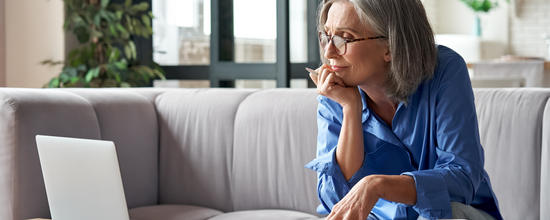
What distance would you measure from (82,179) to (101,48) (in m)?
2.63

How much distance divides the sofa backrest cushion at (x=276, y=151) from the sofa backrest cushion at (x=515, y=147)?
60 centimetres

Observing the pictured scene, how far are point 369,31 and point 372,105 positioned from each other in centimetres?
22

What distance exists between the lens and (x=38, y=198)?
1666 mm

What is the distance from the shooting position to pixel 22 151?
162 centimetres

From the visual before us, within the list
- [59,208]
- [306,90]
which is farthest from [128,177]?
[59,208]

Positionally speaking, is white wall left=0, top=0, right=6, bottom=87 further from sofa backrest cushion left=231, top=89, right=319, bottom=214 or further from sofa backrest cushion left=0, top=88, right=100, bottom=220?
sofa backrest cushion left=231, top=89, right=319, bottom=214

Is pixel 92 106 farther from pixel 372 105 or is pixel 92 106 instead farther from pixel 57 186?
pixel 372 105

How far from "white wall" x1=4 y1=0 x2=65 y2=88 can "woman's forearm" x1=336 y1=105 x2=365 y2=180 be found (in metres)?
2.65

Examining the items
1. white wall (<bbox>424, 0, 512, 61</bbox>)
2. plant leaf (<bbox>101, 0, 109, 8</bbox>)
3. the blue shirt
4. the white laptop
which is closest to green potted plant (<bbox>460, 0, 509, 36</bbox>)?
white wall (<bbox>424, 0, 512, 61</bbox>)

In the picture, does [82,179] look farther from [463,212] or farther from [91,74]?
[91,74]

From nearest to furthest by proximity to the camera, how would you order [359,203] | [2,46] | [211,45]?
[359,203], [2,46], [211,45]

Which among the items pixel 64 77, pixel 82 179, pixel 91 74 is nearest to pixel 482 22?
pixel 91 74

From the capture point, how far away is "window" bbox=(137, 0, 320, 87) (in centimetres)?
334

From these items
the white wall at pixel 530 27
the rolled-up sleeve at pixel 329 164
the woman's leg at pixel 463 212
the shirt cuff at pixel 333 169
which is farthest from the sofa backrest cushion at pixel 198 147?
the white wall at pixel 530 27
